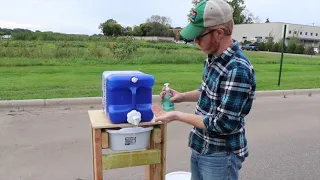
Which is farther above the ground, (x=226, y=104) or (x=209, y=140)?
(x=226, y=104)

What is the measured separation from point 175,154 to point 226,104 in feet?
9.46

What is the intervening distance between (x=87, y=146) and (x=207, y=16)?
3.46 m

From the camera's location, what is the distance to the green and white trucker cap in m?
1.82

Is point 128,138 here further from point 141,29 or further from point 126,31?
point 141,29

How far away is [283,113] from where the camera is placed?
7109 millimetres

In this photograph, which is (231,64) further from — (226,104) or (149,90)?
(149,90)

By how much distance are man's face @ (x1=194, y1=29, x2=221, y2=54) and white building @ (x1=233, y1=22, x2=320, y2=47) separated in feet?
212

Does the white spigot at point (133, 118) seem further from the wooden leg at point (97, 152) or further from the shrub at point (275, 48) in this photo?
the shrub at point (275, 48)

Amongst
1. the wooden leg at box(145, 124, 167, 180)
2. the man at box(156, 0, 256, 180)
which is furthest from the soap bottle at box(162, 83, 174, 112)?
the man at box(156, 0, 256, 180)

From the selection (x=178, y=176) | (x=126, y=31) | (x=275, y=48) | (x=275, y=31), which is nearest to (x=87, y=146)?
(x=178, y=176)

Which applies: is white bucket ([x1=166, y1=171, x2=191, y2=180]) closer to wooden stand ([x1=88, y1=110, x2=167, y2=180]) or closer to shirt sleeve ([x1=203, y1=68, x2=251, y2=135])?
wooden stand ([x1=88, y1=110, x2=167, y2=180])

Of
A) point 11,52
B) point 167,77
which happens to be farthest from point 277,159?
point 11,52

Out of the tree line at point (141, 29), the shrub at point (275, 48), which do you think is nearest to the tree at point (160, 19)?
the tree line at point (141, 29)

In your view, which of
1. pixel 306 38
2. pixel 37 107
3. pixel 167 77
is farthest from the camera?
pixel 306 38
